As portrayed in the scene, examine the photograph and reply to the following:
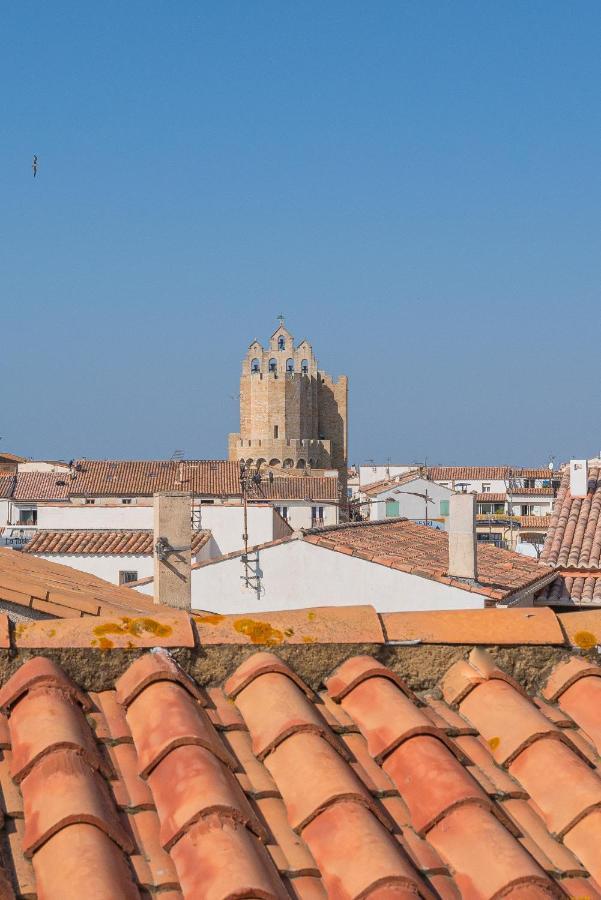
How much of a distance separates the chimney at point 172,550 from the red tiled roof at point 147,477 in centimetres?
4172

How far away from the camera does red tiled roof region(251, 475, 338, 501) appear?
5178cm

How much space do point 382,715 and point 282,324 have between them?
10873 cm

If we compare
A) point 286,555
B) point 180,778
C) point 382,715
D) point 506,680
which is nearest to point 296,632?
point 382,715

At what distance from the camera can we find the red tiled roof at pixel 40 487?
5428cm

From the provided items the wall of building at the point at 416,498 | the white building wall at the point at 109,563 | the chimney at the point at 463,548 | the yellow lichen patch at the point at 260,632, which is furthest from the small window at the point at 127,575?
the yellow lichen patch at the point at 260,632

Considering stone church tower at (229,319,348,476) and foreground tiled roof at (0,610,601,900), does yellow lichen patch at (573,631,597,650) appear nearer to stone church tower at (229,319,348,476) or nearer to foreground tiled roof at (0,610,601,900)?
foreground tiled roof at (0,610,601,900)

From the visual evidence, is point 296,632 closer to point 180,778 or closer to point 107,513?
point 180,778

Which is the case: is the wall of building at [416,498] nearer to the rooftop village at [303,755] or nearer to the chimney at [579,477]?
the chimney at [579,477]

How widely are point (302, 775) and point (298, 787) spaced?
0.05m

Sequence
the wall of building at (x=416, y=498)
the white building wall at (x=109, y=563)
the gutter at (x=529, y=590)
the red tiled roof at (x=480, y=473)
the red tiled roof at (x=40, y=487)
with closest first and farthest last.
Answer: the gutter at (x=529, y=590) < the white building wall at (x=109, y=563) < the wall of building at (x=416, y=498) < the red tiled roof at (x=40, y=487) < the red tiled roof at (x=480, y=473)

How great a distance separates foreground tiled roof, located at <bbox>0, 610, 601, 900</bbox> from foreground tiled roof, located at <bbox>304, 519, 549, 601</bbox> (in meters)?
11.4

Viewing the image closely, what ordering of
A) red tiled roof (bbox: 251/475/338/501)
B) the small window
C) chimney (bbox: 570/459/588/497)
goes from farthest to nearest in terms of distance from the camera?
red tiled roof (bbox: 251/475/338/501)
the small window
chimney (bbox: 570/459/588/497)

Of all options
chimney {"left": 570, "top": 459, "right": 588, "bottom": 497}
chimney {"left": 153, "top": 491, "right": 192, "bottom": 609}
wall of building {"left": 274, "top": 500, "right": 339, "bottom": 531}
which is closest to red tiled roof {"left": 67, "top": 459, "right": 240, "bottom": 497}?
wall of building {"left": 274, "top": 500, "right": 339, "bottom": 531}

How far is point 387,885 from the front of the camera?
7.28 ft
